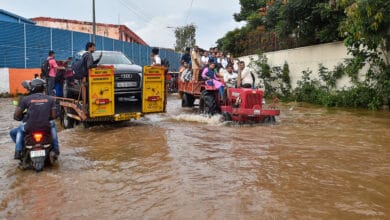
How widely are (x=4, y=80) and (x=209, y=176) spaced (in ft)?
63.9

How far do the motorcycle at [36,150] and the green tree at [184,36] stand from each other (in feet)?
159

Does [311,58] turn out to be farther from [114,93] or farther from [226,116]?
[114,93]

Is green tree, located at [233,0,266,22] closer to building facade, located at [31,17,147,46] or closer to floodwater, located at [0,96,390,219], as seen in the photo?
building facade, located at [31,17,147,46]

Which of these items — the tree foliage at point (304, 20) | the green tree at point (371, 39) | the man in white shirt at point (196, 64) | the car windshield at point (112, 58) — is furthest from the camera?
the tree foliage at point (304, 20)

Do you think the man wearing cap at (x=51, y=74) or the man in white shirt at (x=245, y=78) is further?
the man wearing cap at (x=51, y=74)

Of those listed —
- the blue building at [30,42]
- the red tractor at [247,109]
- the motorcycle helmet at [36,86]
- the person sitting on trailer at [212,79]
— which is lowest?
the red tractor at [247,109]

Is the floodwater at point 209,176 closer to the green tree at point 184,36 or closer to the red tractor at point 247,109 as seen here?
the red tractor at point 247,109

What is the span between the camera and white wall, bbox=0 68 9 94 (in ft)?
73.3

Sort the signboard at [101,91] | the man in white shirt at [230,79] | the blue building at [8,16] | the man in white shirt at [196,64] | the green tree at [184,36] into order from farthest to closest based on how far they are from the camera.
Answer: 1. the green tree at [184,36]
2. the blue building at [8,16]
3. the man in white shirt at [196,64]
4. the man in white shirt at [230,79]
5. the signboard at [101,91]

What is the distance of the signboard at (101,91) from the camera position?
10000 mm

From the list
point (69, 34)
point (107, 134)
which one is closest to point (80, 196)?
point (107, 134)

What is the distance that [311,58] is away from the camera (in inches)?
742

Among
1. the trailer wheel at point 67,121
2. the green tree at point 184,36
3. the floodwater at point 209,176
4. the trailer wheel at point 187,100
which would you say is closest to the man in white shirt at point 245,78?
the floodwater at point 209,176

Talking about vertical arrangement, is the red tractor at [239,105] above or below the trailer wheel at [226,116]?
above
